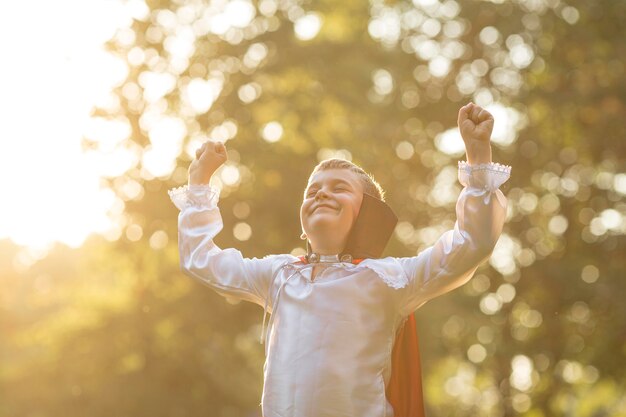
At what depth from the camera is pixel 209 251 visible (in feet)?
11.7

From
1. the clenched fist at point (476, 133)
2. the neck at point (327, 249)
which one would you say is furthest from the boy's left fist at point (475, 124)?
the neck at point (327, 249)

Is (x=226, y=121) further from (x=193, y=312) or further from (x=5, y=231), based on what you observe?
(x=5, y=231)

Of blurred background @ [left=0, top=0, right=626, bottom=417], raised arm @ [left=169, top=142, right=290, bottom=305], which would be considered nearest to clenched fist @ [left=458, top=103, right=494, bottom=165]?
raised arm @ [left=169, top=142, right=290, bottom=305]

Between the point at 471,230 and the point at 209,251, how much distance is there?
106cm

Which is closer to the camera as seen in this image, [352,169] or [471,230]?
[471,230]

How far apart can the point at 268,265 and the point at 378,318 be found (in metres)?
0.52

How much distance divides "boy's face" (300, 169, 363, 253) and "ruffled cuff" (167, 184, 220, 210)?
0.41m

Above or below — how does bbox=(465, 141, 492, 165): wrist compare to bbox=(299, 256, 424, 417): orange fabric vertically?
above

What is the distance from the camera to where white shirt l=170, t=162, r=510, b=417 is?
10.2 ft

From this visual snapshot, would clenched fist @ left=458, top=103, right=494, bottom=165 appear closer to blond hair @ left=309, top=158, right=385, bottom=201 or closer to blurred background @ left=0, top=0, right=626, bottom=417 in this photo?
blond hair @ left=309, top=158, right=385, bottom=201

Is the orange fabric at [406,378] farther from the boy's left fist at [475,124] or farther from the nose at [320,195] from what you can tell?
the boy's left fist at [475,124]

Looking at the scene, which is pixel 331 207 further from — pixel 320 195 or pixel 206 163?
pixel 206 163

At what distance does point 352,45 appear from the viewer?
12.8 m

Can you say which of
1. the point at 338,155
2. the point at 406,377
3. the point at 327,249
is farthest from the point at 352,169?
the point at 338,155
